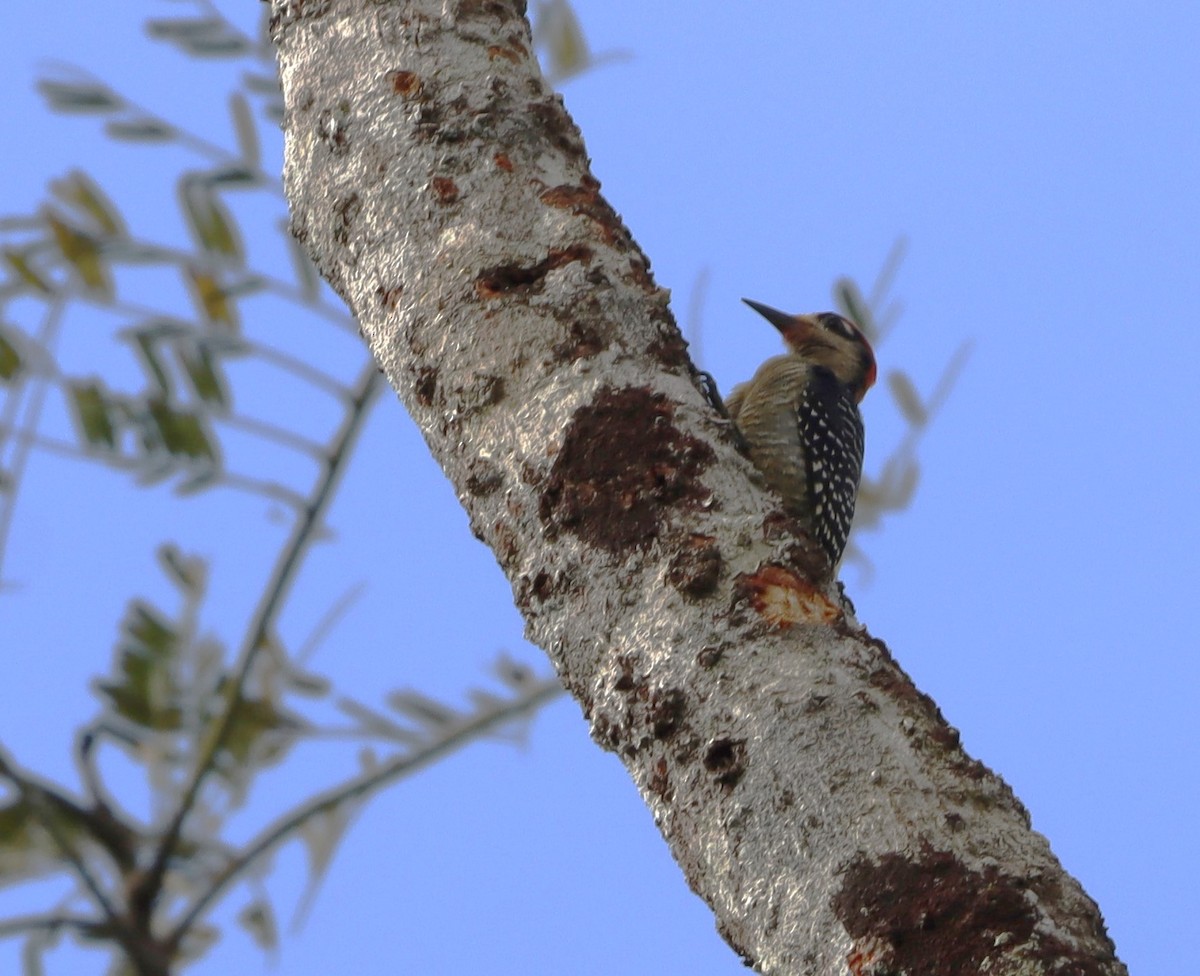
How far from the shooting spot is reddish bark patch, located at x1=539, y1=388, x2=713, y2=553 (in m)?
2.09

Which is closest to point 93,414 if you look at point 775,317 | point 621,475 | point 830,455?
point 621,475

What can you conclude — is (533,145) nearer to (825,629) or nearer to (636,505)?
(636,505)

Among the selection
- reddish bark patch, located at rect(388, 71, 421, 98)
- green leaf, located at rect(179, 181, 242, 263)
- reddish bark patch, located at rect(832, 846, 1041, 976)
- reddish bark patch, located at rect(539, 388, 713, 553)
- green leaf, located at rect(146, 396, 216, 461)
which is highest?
green leaf, located at rect(179, 181, 242, 263)

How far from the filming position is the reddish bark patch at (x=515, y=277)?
7.88 ft

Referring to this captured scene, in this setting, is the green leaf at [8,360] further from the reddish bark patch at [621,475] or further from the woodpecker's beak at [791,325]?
the woodpecker's beak at [791,325]

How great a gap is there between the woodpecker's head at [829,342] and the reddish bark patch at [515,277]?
381 cm

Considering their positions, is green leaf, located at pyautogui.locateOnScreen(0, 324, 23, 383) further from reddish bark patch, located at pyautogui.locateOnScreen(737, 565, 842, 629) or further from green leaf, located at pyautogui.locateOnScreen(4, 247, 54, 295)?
reddish bark patch, located at pyautogui.locateOnScreen(737, 565, 842, 629)

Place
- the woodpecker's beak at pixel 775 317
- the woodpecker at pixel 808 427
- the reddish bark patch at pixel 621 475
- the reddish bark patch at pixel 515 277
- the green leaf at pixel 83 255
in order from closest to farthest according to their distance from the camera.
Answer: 1. the reddish bark patch at pixel 621 475
2. the reddish bark patch at pixel 515 277
3. the green leaf at pixel 83 255
4. the woodpecker at pixel 808 427
5. the woodpecker's beak at pixel 775 317

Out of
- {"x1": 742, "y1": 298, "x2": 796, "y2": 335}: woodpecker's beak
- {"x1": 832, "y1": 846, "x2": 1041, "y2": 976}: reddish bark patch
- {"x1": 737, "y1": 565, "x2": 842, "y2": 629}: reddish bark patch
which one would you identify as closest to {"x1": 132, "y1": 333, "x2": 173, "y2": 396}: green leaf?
{"x1": 737, "y1": 565, "x2": 842, "y2": 629}: reddish bark patch

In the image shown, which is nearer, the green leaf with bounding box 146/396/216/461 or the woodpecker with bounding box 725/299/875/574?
the green leaf with bounding box 146/396/216/461

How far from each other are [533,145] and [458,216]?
25cm

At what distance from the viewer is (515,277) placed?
2424 millimetres

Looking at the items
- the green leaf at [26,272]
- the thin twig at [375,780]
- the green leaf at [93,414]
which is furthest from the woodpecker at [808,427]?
the green leaf at [26,272]

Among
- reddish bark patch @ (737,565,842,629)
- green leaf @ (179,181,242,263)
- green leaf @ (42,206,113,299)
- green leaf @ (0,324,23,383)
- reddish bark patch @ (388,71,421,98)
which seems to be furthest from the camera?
green leaf @ (179,181,242,263)
